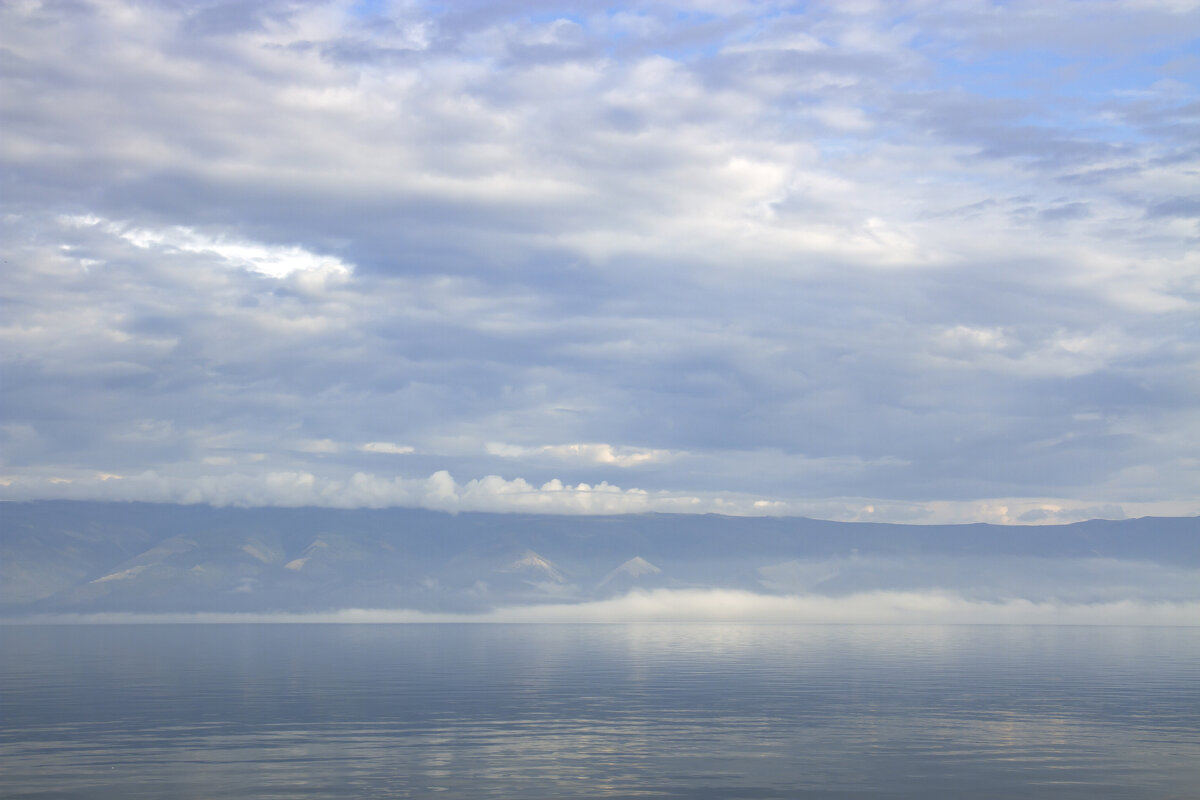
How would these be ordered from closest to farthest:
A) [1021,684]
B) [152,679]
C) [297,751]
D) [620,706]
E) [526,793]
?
1. [526,793]
2. [297,751]
3. [620,706]
4. [1021,684]
5. [152,679]

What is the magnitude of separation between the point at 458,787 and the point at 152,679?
103644 millimetres

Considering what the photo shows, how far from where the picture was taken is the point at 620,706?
10475cm

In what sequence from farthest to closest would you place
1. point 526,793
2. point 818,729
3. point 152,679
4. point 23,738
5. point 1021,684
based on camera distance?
point 152,679, point 1021,684, point 818,729, point 23,738, point 526,793

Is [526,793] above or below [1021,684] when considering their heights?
above

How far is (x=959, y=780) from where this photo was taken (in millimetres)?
61906

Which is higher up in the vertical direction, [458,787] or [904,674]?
[458,787]

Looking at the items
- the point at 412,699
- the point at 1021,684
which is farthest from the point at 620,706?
the point at 1021,684

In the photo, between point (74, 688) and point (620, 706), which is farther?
point (74, 688)

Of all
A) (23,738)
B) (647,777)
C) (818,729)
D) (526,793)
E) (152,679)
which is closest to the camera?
(526,793)

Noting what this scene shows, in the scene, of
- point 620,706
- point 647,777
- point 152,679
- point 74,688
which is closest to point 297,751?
point 647,777

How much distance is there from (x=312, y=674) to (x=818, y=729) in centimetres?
9343

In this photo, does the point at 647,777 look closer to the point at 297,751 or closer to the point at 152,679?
the point at 297,751

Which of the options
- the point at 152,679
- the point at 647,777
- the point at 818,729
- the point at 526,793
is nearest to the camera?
the point at 526,793

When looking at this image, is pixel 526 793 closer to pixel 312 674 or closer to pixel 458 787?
pixel 458 787
